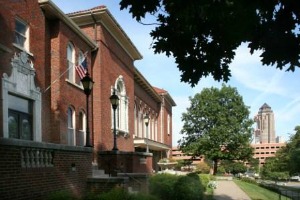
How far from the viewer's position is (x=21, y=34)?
1781 centimetres

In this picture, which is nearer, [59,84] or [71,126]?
[59,84]

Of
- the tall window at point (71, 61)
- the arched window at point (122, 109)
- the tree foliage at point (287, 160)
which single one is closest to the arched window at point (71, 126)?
the tall window at point (71, 61)

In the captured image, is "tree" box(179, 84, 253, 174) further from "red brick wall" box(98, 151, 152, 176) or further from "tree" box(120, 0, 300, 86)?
"tree" box(120, 0, 300, 86)

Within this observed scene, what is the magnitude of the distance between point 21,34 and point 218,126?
174 feet

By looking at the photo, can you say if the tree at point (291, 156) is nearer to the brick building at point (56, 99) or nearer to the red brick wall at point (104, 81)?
the brick building at point (56, 99)

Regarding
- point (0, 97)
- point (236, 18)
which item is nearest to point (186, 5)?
point (236, 18)

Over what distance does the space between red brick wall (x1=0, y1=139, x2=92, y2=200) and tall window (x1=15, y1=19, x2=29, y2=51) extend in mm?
5813

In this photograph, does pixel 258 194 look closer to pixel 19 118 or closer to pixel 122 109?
pixel 122 109

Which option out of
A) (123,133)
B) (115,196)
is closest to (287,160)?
(123,133)

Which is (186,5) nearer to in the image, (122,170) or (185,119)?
(122,170)

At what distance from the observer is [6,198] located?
31.0ft

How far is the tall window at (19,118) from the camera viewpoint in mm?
16922

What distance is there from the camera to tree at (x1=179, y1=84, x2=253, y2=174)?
6694 cm

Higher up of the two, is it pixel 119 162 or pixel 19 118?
pixel 19 118
